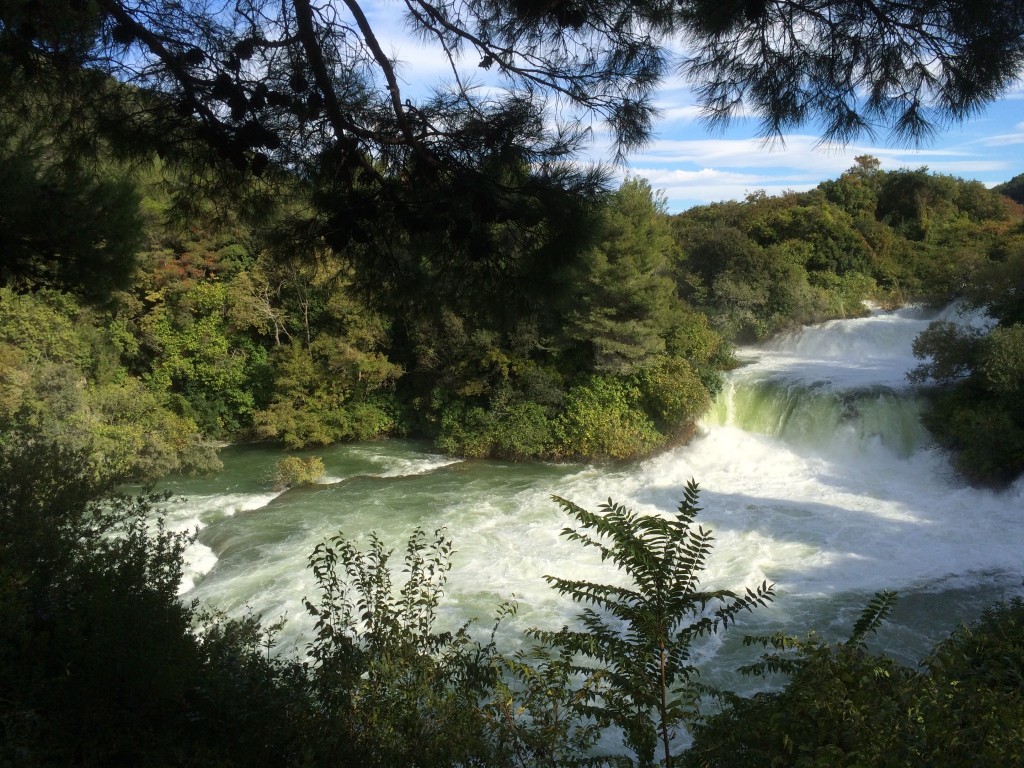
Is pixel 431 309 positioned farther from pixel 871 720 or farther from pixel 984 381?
pixel 984 381

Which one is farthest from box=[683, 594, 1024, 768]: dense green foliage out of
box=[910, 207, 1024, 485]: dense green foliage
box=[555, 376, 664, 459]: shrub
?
box=[555, 376, 664, 459]: shrub

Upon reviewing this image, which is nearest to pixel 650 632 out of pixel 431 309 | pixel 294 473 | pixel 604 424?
pixel 431 309

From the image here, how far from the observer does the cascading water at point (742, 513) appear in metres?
7.84

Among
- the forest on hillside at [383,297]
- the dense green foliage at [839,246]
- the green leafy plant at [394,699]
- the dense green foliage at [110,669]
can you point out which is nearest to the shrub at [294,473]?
the forest on hillside at [383,297]

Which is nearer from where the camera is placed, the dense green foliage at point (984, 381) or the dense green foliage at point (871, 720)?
the dense green foliage at point (871, 720)

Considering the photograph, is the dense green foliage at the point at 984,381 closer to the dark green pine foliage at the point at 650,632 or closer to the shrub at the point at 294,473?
the dark green pine foliage at the point at 650,632

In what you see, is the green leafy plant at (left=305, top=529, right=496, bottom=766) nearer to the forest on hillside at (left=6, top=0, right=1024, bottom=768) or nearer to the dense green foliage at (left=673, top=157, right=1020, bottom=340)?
the forest on hillside at (left=6, top=0, right=1024, bottom=768)

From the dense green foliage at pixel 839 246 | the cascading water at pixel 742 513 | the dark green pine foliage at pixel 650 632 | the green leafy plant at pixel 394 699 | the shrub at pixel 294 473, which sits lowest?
the cascading water at pixel 742 513

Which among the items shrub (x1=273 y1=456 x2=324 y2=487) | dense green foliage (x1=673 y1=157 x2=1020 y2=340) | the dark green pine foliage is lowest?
shrub (x1=273 y1=456 x2=324 y2=487)

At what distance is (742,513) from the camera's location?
1073 centimetres

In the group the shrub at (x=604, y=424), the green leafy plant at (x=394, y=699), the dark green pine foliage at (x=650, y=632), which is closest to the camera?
the dark green pine foliage at (x=650, y=632)

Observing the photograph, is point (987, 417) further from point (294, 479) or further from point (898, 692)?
point (294, 479)

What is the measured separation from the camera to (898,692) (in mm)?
2299

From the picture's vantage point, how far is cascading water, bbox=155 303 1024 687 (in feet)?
25.7
